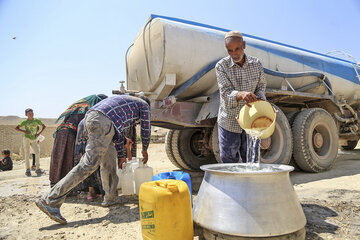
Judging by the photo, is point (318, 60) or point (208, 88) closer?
point (208, 88)

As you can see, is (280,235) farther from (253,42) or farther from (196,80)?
(253,42)

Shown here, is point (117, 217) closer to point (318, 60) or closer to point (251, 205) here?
point (251, 205)

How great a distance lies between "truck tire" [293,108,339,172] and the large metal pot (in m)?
2.94

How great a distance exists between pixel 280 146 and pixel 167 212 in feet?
9.72

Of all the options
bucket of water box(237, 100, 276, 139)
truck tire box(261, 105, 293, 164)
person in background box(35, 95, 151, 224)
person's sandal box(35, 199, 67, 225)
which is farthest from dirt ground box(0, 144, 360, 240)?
bucket of water box(237, 100, 276, 139)

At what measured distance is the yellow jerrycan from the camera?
5.26 ft

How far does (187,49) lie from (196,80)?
0.47 meters

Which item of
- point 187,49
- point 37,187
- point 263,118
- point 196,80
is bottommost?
point 37,187

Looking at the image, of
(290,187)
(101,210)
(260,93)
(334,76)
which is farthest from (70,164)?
(334,76)

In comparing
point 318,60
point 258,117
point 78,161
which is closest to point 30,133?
point 78,161

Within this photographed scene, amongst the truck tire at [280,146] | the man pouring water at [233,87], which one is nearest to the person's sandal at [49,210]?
the man pouring water at [233,87]

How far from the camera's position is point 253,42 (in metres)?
4.45

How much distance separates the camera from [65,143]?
11.5ft

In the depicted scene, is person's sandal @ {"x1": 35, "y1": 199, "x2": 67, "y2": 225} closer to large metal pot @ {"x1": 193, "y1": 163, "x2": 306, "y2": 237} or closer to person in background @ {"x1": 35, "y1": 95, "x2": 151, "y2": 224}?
person in background @ {"x1": 35, "y1": 95, "x2": 151, "y2": 224}
